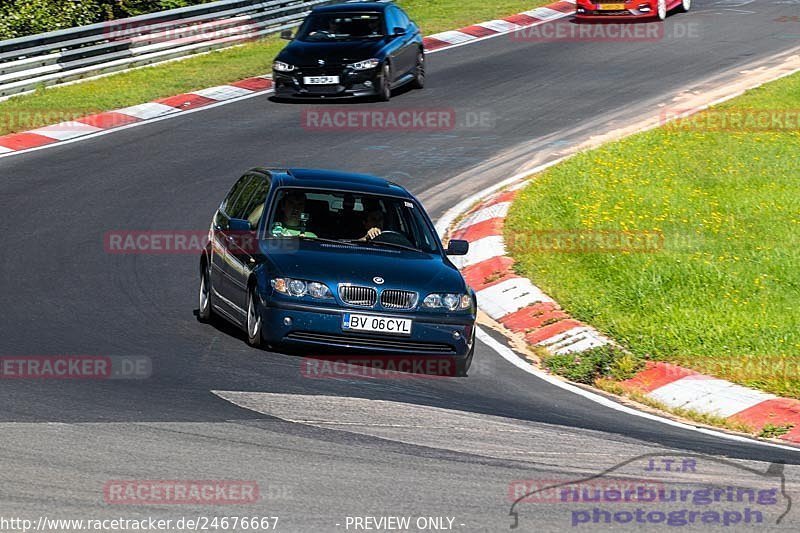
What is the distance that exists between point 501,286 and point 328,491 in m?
6.93

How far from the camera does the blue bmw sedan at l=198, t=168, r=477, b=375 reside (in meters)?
11.0

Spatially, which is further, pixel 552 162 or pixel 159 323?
pixel 552 162

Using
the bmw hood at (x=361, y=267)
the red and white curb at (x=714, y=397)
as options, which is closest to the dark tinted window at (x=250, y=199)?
the bmw hood at (x=361, y=267)

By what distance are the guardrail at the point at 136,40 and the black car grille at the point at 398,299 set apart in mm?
14091

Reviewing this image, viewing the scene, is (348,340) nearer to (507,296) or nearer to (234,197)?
(234,197)

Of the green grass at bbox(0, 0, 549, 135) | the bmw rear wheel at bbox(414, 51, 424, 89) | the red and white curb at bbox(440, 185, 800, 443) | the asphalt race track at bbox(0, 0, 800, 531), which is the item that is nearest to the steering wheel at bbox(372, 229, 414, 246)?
the asphalt race track at bbox(0, 0, 800, 531)

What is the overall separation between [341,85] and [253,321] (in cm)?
1206

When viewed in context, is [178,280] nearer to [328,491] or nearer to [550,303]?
[550,303]

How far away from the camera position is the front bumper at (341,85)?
22906mm

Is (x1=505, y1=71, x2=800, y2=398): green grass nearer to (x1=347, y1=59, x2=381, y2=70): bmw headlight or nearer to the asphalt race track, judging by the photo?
the asphalt race track

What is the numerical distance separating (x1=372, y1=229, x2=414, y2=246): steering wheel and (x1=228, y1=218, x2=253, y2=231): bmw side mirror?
110 centimetres

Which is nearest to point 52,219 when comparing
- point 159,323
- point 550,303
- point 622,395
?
point 159,323

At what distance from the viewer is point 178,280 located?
13.9 metres

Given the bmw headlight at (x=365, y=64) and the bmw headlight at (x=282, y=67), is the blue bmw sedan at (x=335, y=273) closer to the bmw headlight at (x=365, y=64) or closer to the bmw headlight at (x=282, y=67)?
the bmw headlight at (x=365, y=64)
